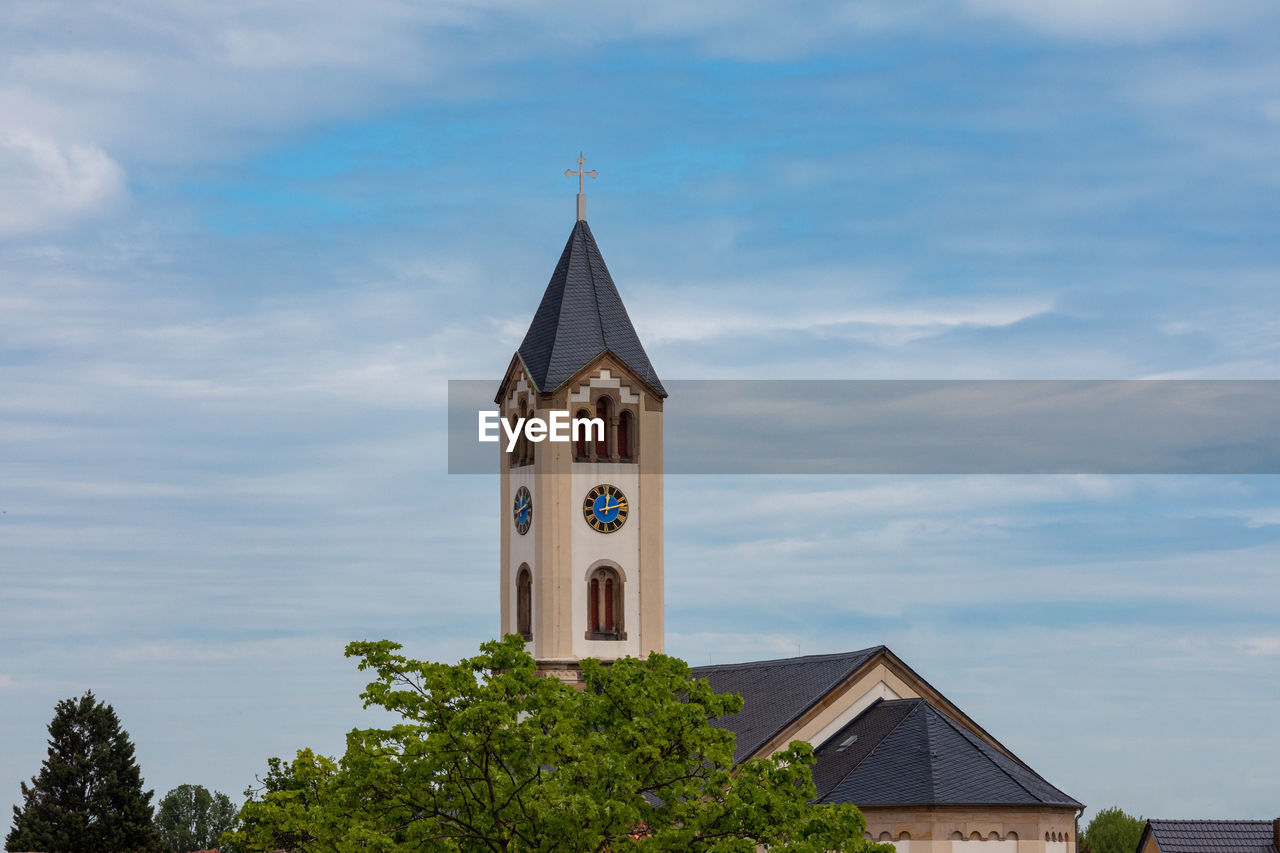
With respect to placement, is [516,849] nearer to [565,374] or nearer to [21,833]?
[565,374]

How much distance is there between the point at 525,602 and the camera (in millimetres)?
64938

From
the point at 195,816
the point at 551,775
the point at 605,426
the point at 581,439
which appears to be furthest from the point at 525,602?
the point at 195,816

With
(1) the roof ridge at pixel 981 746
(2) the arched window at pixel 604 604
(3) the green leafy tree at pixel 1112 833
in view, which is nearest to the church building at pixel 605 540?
(2) the arched window at pixel 604 604

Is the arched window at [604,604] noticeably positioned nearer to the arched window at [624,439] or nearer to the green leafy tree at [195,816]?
the arched window at [624,439]

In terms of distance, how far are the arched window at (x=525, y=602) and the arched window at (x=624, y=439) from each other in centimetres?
523

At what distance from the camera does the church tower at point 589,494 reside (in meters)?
62.7

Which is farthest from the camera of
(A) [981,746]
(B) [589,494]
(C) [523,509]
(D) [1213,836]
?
(C) [523,509]

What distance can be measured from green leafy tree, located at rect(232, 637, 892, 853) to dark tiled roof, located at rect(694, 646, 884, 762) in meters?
15.0

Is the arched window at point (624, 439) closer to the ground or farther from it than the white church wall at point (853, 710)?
farther from it

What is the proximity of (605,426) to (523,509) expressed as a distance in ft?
14.1

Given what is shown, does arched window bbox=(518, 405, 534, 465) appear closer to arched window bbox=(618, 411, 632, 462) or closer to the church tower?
the church tower

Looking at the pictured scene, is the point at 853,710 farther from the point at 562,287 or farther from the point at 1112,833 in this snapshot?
the point at 1112,833

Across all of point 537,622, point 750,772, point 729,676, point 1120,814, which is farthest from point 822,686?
point 1120,814

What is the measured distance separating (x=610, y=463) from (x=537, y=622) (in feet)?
Answer: 19.8
